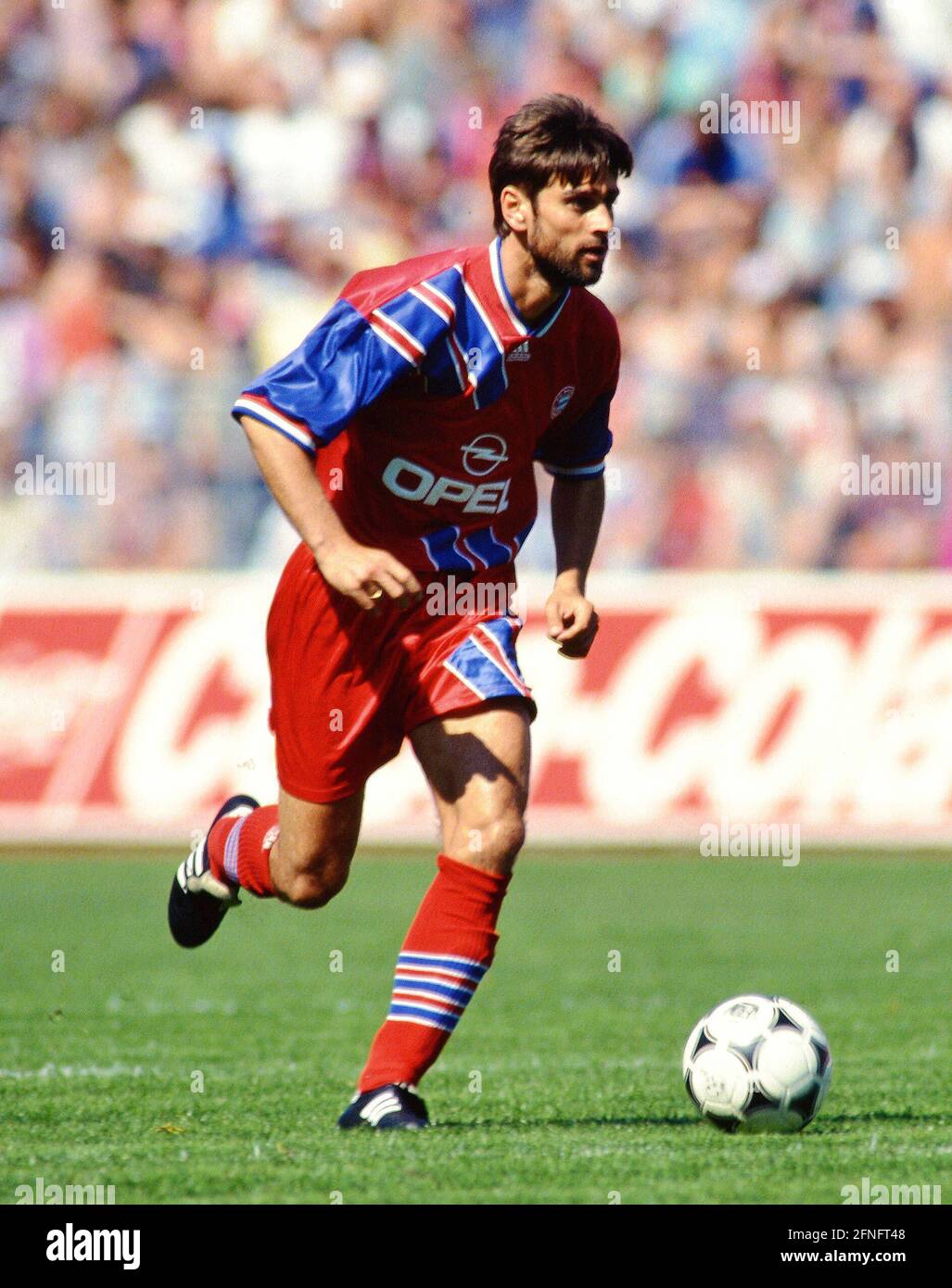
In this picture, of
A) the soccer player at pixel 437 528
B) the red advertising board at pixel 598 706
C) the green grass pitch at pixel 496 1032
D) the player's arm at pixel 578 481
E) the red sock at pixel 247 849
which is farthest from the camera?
the red advertising board at pixel 598 706

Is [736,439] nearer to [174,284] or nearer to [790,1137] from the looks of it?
[174,284]

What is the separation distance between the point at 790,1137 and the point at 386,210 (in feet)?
38.0

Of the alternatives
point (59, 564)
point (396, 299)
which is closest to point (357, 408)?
point (396, 299)

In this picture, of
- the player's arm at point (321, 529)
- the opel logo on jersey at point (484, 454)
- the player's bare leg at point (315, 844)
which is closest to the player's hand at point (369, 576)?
the player's arm at point (321, 529)

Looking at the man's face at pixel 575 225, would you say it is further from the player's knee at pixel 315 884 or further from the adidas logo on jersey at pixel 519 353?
the player's knee at pixel 315 884

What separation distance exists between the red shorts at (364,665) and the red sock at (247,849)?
42 cm

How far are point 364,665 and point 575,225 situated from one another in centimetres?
120

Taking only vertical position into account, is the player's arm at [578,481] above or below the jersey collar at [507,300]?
below

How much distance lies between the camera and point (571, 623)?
5.28m

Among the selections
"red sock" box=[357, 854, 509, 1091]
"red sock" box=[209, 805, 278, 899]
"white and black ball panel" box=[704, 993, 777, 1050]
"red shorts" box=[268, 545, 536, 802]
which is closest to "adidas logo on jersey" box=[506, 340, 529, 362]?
"red shorts" box=[268, 545, 536, 802]

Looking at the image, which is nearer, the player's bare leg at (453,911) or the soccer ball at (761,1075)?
the player's bare leg at (453,911)

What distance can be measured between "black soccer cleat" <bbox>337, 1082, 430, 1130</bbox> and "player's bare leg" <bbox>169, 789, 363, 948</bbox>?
Result: 0.73 m

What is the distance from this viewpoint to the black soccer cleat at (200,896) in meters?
6.16

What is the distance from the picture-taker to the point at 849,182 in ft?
51.1
